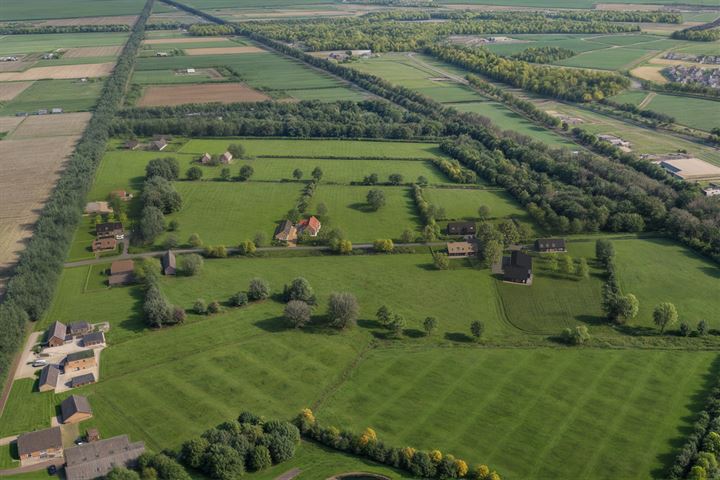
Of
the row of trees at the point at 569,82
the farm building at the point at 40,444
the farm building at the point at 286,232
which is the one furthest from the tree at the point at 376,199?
the row of trees at the point at 569,82

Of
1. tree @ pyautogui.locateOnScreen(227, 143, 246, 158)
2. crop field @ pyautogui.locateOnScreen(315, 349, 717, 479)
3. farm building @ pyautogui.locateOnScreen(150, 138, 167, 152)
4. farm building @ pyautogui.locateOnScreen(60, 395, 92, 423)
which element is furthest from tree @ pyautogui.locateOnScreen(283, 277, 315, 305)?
farm building @ pyautogui.locateOnScreen(150, 138, 167, 152)

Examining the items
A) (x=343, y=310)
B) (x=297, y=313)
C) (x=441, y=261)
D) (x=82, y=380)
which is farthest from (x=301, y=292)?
(x=82, y=380)

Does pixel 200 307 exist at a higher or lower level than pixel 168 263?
lower

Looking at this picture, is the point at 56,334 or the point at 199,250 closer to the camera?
the point at 56,334

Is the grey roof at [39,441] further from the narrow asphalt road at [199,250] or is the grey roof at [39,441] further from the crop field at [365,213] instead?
the crop field at [365,213]

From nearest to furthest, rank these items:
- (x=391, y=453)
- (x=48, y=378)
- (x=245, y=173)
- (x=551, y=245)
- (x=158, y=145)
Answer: (x=391, y=453) → (x=48, y=378) → (x=551, y=245) → (x=245, y=173) → (x=158, y=145)

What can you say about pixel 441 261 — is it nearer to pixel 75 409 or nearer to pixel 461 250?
pixel 461 250

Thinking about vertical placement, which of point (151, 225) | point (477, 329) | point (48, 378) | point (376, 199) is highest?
point (376, 199)
